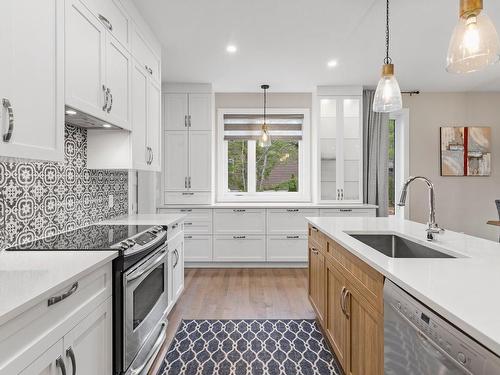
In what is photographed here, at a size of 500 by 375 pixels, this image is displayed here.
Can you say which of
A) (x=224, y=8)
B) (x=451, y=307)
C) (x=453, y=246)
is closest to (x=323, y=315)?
(x=453, y=246)

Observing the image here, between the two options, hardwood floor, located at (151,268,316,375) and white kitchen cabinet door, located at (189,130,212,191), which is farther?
white kitchen cabinet door, located at (189,130,212,191)

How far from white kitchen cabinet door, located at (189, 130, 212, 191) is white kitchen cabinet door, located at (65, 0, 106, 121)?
96.3 inches

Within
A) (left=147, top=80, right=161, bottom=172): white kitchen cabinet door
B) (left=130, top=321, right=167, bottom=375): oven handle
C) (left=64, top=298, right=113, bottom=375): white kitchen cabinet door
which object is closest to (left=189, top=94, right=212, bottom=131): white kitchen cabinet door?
(left=147, top=80, right=161, bottom=172): white kitchen cabinet door

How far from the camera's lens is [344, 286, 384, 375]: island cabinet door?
4.19 feet

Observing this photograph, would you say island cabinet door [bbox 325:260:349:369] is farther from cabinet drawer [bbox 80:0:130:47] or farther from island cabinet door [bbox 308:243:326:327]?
cabinet drawer [bbox 80:0:130:47]

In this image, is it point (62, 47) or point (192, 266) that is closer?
point (62, 47)

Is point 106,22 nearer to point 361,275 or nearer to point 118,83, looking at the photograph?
point 118,83

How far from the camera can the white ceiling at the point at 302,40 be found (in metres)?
2.47

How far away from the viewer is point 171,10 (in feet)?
8.21

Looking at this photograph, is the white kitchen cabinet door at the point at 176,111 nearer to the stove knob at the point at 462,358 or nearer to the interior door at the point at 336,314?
the interior door at the point at 336,314

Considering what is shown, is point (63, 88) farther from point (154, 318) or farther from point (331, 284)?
point (331, 284)

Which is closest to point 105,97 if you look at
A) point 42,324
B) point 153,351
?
point 42,324

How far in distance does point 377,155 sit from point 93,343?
4.29m

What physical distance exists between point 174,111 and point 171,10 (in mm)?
1941
